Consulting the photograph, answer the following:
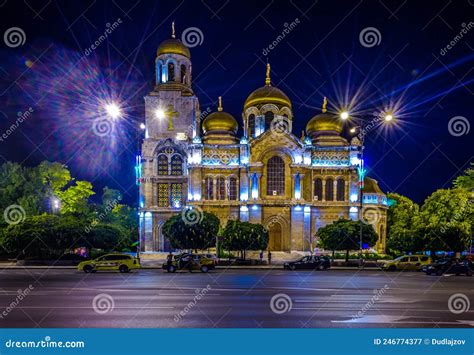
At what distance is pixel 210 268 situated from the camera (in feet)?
92.0

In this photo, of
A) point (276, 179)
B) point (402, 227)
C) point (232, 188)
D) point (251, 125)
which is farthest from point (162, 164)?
point (402, 227)

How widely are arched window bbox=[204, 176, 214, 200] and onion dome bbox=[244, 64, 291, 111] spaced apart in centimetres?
1218

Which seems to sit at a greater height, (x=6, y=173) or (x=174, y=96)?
(x=174, y=96)

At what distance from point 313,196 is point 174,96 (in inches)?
800

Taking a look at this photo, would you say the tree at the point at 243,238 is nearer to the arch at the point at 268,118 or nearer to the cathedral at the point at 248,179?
the cathedral at the point at 248,179

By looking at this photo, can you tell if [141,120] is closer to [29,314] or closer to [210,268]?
[210,268]

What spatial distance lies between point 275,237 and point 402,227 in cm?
1351

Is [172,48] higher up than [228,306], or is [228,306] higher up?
[172,48]

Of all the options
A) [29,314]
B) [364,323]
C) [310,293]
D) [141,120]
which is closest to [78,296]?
[29,314]

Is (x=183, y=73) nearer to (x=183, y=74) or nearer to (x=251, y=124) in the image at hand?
(x=183, y=74)

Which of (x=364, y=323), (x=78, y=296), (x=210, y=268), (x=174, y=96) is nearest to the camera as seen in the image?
(x=364, y=323)

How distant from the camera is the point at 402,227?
41188mm

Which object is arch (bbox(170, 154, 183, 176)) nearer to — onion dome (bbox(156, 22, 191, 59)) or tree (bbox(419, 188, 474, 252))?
onion dome (bbox(156, 22, 191, 59))

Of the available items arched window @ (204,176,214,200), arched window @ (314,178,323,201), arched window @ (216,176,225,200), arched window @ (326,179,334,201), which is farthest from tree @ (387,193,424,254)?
arched window @ (204,176,214,200)
